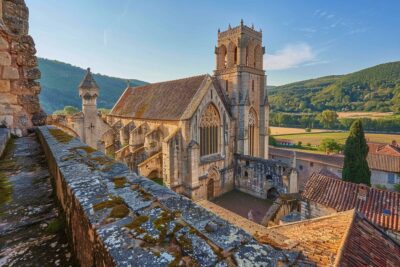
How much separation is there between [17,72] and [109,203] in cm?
751

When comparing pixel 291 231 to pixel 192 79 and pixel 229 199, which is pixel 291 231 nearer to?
pixel 229 199

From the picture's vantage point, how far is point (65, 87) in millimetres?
111875

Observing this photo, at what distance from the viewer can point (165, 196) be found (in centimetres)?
210

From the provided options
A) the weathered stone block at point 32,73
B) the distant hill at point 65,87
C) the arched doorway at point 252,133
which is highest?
the distant hill at point 65,87

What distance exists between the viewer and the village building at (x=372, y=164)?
2597 cm

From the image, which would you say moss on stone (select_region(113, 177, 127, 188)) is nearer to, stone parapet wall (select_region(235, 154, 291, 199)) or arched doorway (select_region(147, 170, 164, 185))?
arched doorway (select_region(147, 170, 164, 185))

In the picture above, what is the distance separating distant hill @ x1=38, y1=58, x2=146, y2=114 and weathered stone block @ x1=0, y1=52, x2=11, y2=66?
10089 cm

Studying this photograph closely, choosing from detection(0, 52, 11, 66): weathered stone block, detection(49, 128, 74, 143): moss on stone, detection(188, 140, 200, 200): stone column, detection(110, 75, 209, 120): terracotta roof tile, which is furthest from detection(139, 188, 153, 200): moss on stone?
detection(110, 75, 209, 120): terracotta roof tile

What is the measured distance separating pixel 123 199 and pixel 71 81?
138m

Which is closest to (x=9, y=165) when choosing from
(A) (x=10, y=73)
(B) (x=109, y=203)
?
(B) (x=109, y=203)

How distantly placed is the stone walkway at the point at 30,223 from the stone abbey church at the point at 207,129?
1343 centimetres

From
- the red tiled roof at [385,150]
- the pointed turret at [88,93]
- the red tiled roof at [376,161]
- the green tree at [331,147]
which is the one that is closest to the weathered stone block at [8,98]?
the pointed turret at [88,93]

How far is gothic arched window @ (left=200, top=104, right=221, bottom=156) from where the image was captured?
18969 millimetres

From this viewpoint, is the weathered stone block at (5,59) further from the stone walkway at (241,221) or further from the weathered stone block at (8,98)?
the stone walkway at (241,221)
